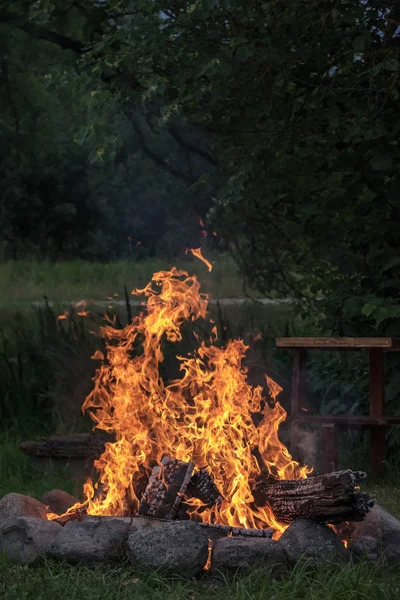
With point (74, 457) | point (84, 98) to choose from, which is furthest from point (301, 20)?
point (74, 457)

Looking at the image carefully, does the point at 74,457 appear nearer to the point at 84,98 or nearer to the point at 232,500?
the point at 232,500

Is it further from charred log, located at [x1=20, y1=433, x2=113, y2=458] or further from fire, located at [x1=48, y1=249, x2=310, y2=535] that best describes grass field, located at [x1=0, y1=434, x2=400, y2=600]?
charred log, located at [x1=20, y1=433, x2=113, y2=458]

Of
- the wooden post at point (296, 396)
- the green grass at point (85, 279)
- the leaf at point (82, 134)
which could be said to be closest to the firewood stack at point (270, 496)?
the wooden post at point (296, 396)

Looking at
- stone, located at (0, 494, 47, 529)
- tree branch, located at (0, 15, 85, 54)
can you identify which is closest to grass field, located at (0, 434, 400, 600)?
stone, located at (0, 494, 47, 529)

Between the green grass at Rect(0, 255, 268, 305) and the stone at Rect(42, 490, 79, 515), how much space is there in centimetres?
1332

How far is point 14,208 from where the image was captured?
102 ft

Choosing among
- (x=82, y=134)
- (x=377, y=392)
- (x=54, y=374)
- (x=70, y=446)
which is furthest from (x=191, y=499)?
(x=82, y=134)

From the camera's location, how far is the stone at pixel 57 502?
6.40m

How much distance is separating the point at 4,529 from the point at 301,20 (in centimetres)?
501

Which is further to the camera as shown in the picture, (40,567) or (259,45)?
(259,45)

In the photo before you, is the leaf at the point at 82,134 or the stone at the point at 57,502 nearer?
the stone at the point at 57,502

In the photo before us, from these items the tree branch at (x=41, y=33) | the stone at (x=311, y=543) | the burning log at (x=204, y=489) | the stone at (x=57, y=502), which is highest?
the tree branch at (x=41, y=33)

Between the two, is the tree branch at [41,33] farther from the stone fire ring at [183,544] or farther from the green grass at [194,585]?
the green grass at [194,585]

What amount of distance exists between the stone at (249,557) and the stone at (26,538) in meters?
Result: 0.97
